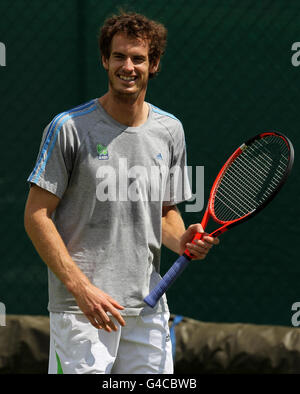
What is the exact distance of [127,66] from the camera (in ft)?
8.88

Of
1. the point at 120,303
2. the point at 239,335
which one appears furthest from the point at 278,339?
the point at 120,303

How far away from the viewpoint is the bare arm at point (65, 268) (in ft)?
8.34

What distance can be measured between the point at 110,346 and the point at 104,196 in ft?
1.60

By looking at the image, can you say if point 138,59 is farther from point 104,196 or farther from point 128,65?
point 104,196

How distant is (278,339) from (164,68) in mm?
1400

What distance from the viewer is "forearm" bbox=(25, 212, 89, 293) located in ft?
8.39

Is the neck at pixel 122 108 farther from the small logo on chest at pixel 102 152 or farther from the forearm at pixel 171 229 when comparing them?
the forearm at pixel 171 229

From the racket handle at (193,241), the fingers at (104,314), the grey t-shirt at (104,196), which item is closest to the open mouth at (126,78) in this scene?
the grey t-shirt at (104,196)

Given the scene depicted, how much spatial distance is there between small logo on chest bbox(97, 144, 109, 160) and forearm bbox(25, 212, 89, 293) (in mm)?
261

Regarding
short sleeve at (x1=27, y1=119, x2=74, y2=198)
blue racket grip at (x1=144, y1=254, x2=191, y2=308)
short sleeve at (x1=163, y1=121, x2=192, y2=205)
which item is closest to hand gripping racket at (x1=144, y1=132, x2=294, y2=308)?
short sleeve at (x1=163, y1=121, x2=192, y2=205)

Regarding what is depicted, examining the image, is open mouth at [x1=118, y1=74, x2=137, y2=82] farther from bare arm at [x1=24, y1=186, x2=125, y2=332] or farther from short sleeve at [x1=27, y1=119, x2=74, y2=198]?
bare arm at [x1=24, y1=186, x2=125, y2=332]

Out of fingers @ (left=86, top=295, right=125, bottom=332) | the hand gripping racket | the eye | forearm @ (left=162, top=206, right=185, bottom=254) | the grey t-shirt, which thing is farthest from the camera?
the hand gripping racket

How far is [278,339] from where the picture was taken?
3877 millimetres
